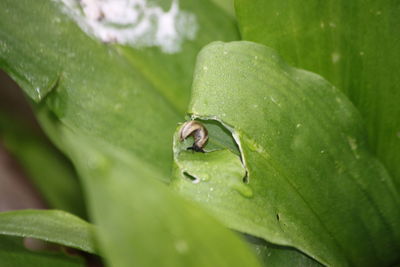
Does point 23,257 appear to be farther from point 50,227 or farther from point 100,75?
point 100,75

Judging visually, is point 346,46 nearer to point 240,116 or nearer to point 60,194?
point 240,116

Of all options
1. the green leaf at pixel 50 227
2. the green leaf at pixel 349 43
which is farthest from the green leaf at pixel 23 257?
the green leaf at pixel 349 43

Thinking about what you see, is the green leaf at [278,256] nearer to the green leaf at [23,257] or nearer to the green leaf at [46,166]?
the green leaf at [23,257]

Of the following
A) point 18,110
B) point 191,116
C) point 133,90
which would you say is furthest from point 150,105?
point 18,110

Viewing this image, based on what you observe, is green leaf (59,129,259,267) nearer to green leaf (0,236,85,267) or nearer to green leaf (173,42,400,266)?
green leaf (173,42,400,266)

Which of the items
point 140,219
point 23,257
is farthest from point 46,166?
point 140,219

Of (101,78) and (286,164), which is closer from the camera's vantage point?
(286,164)

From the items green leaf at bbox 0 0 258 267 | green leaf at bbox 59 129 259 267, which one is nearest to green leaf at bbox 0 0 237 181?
green leaf at bbox 0 0 258 267
